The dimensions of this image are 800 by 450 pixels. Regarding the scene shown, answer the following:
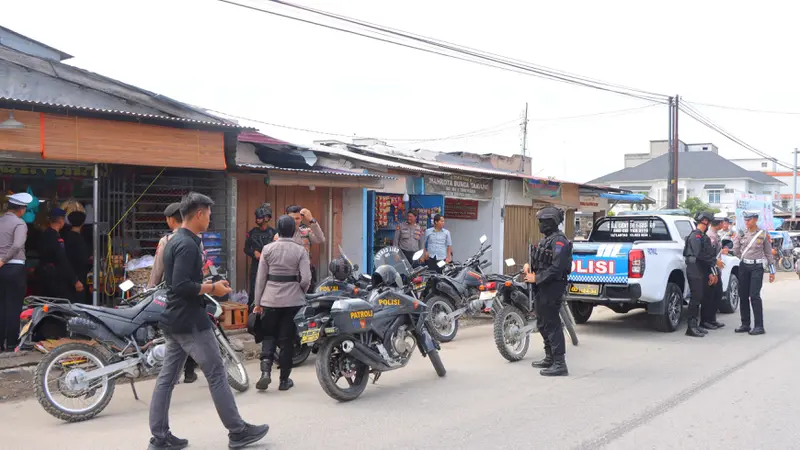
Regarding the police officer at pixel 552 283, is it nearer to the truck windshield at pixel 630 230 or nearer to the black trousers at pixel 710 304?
the truck windshield at pixel 630 230

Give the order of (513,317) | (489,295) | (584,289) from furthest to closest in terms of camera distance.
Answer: (584,289) < (489,295) < (513,317)

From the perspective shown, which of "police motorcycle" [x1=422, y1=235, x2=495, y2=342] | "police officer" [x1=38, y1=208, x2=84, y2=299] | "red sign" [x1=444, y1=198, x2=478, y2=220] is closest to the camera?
"police officer" [x1=38, y1=208, x2=84, y2=299]

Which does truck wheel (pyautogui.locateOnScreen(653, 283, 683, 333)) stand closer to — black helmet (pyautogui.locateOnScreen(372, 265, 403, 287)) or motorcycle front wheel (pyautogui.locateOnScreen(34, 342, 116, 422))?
black helmet (pyautogui.locateOnScreen(372, 265, 403, 287))

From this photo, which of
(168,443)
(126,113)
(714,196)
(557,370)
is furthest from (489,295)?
(714,196)

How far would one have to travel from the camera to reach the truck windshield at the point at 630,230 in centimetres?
1045

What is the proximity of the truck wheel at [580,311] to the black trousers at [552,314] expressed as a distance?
3.79m

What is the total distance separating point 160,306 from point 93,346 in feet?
2.13

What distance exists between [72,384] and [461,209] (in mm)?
12151

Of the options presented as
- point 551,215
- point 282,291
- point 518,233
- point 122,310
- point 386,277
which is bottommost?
point 122,310

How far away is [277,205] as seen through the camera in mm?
11109

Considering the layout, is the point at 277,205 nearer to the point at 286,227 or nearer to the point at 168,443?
the point at 286,227

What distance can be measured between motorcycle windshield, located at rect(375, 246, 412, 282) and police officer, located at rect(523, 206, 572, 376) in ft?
5.70

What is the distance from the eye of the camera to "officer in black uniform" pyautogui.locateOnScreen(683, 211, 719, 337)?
9469mm

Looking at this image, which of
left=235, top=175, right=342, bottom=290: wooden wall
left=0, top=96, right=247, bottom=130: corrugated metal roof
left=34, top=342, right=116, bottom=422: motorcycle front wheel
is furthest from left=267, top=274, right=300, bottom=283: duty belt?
left=235, top=175, right=342, bottom=290: wooden wall
